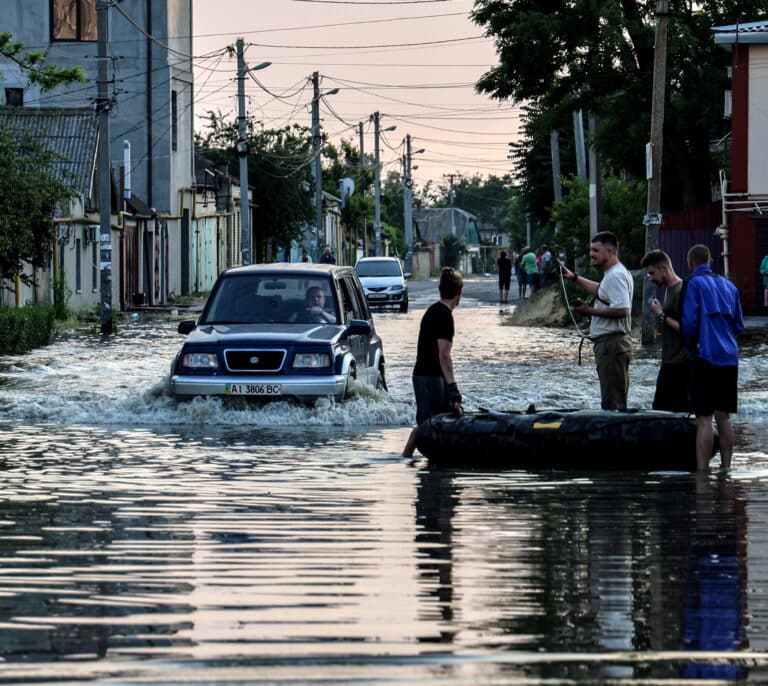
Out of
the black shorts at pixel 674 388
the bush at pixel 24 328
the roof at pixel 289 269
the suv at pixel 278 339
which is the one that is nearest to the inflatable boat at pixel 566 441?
the black shorts at pixel 674 388

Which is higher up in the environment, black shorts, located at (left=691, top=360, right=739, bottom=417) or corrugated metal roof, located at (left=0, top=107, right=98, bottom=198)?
corrugated metal roof, located at (left=0, top=107, right=98, bottom=198)

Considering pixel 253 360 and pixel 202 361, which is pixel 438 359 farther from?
pixel 202 361

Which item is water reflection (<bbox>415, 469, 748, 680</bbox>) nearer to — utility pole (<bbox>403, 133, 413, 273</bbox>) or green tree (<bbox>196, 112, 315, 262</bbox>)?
green tree (<bbox>196, 112, 315, 262</bbox>)

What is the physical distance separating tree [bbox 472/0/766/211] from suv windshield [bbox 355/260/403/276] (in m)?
8.97

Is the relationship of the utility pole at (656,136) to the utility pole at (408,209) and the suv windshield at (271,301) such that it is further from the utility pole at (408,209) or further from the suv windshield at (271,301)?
the utility pole at (408,209)

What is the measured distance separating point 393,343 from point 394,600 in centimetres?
2548

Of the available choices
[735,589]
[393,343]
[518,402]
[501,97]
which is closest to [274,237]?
[501,97]

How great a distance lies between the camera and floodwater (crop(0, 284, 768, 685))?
6.14 m

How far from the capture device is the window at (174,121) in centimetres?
5931

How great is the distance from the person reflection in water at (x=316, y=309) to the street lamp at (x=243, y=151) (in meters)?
33.9

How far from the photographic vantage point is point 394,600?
729 centimetres

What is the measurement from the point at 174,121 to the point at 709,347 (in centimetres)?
4848

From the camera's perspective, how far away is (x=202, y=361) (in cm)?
1720

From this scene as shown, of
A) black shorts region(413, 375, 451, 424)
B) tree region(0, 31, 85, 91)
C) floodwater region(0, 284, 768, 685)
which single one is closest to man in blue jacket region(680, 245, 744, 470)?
floodwater region(0, 284, 768, 685)
